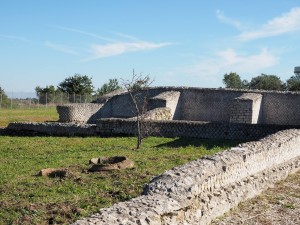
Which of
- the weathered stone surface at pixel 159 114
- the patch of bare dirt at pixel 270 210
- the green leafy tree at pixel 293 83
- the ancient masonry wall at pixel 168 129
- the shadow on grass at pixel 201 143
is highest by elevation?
the green leafy tree at pixel 293 83

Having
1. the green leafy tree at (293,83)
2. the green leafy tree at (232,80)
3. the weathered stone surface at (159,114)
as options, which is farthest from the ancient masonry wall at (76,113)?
the green leafy tree at (232,80)

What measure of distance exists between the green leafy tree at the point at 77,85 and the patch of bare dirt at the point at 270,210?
44.1 m

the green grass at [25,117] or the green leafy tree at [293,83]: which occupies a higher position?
the green leafy tree at [293,83]

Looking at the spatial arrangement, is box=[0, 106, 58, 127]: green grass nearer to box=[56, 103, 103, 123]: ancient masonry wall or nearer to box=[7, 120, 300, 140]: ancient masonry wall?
box=[56, 103, 103, 123]: ancient masonry wall

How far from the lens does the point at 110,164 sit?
35.6 feet

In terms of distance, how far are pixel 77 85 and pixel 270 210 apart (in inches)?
1807

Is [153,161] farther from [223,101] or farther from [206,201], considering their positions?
[223,101]

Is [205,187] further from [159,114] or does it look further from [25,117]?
[25,117]

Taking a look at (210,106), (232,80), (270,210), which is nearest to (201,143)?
(270,210)

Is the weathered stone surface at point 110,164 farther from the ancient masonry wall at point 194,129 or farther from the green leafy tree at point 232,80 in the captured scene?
the green leafy tree at point 232,80

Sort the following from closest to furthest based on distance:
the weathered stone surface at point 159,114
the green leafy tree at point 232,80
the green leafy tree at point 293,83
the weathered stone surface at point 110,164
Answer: the weathered stone surface at point 110,164
the weathered stone surface at point 159,114
the green leafy tree at point 293,83
the green leafy tree at point 232,80

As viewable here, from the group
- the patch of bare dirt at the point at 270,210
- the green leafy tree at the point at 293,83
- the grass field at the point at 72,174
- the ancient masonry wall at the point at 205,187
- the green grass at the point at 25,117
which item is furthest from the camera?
the green leafy tree at the point at 293,83

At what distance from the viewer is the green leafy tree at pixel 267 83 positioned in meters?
51.7

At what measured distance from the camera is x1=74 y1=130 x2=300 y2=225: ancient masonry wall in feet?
18.5
